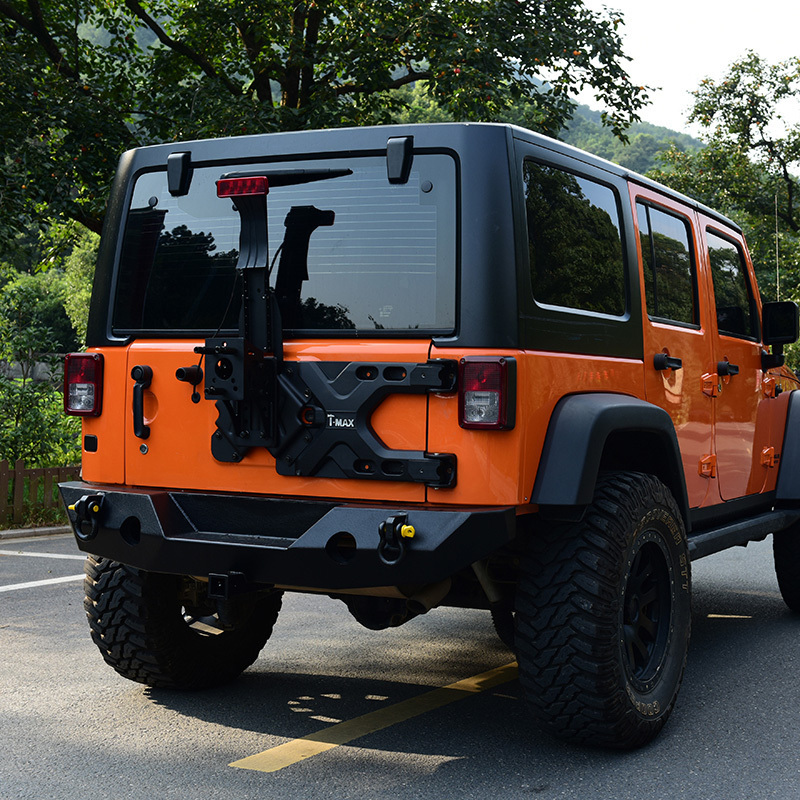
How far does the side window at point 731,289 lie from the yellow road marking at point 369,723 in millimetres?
2227

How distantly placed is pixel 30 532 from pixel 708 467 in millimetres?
7956

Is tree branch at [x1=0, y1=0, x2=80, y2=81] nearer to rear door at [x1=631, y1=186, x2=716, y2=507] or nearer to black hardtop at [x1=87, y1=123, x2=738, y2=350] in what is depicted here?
rear door at [x1=631, y1=186, x2=716, y2=507]

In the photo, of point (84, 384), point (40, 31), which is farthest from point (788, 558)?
point (40, 31)

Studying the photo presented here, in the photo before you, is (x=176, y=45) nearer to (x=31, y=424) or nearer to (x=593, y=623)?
(x=31, y=424)

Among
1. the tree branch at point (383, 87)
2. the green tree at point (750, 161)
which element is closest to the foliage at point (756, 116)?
the green tree at point (750, 161)

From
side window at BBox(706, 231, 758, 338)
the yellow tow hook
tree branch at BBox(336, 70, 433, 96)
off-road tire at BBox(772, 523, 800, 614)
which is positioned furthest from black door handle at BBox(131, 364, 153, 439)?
tree branch at BBox(336, 70, 433, 96)

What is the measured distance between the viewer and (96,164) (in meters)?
14.6

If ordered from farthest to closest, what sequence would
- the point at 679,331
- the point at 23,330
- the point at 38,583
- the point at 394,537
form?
1. the point at 23,330
2. the point at 38,583
3. the point at 679,331
4. the point at 394,537

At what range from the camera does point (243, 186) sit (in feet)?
12.7

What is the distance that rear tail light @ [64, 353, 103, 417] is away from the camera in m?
4.28

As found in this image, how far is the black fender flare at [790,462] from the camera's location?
6.25 m

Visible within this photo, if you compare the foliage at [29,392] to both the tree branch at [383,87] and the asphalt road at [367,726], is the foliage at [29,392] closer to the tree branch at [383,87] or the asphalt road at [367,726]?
the asphalt road at [367,726]

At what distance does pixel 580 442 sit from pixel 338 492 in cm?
88

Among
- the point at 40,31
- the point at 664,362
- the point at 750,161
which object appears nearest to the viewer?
the point at 664,362
